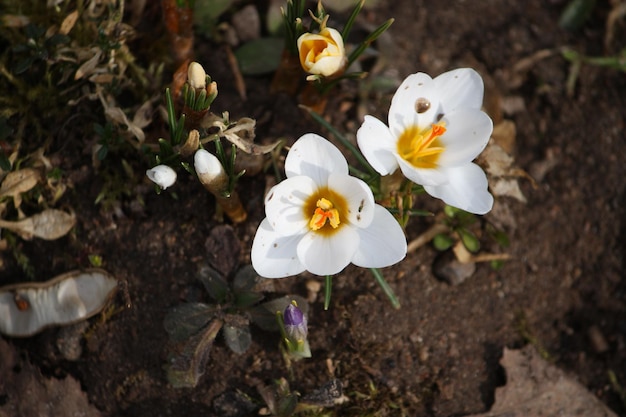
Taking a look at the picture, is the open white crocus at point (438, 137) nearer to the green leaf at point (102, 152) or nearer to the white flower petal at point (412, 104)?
the white flower petal at point (412, 104)

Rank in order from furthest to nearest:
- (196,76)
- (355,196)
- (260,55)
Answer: (260,55) → (196,76) → (355,196)

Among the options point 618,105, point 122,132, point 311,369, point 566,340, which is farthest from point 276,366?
point 618,105

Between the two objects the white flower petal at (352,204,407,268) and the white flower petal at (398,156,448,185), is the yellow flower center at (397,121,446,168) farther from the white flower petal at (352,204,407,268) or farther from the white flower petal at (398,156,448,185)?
the white flower petal at (352,204,407,268)

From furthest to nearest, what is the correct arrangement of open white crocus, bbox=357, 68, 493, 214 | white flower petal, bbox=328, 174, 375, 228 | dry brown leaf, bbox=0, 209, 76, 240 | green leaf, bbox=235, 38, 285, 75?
green leaf, bbox=235, 38, 285, 75
dry brown leaf, bbox=0, 209, 76, 240
open white crocus, bbox=357, 68, 493, 214
white flower petal, bbox=328, 174, 375, 228

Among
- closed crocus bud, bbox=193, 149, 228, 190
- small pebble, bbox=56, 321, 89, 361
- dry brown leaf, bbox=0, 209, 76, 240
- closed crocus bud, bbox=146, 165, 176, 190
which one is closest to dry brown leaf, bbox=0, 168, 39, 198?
dry brown leaf, bbox=0, 209, 76, 240

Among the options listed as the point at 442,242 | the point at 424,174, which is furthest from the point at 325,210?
the point at 442,242

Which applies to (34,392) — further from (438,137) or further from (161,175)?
(438,137)

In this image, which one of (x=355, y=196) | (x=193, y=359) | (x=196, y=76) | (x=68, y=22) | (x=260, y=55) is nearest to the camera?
(x=355, y=196)
